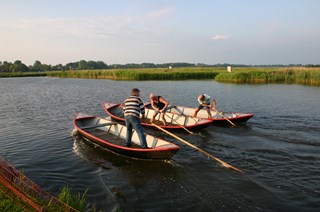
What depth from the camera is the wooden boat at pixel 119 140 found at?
29.8ft

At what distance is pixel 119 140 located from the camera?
37.8 feet

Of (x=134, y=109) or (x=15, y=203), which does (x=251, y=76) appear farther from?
(x=15, y=203)

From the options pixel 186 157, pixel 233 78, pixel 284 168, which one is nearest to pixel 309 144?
pixel 284 168

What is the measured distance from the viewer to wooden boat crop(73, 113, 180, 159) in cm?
908

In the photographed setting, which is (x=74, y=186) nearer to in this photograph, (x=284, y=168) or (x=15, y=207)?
(x=15, y=207)

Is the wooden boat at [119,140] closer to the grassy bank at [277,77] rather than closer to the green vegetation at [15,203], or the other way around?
the green vegetation at [15,203]

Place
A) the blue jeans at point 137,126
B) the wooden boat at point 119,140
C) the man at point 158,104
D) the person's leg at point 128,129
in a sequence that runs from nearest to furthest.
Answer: the wooden boat at point 119,140
the blue jeans at point 137,126
the person's leg at point 128,129
the man at point 158,104

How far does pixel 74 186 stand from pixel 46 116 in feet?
38.0

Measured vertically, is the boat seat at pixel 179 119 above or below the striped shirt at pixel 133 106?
below

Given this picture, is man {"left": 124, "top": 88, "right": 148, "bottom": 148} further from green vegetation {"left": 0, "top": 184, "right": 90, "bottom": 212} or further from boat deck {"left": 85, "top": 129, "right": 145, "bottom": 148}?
green vegetation {"left": 0, "top": 184, "right": 90, "bottom": 212}

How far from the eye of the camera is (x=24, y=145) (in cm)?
1163

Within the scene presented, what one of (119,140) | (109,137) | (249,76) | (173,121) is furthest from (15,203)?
(249,76)

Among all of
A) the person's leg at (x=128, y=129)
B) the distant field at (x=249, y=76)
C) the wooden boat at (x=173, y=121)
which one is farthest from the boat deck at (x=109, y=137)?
the distant field at (x=249, y=76)

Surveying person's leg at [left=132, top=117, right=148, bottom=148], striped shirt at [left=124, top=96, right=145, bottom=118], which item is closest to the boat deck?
person's leg at [left=132, top=117, right=148, bottom=148]
